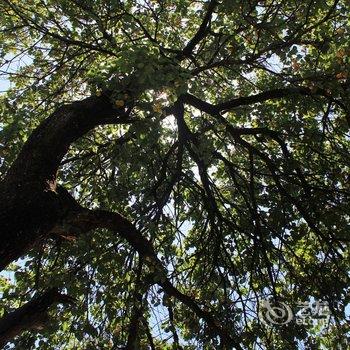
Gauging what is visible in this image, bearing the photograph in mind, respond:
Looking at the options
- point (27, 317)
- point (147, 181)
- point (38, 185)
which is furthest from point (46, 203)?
point (147, 181)

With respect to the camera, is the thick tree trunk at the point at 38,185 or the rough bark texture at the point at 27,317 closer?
the thick tree trunk at the point at 38,185

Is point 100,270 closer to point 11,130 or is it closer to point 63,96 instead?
point 11,130

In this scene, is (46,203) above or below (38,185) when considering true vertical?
below

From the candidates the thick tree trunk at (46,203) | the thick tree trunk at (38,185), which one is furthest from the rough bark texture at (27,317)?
the thick tree trunk at (38,185)

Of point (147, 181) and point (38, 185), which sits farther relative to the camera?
point (147, 181)

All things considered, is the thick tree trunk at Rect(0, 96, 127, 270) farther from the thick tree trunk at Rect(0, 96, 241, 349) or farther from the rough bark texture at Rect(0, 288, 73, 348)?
the rough bark texture at Rect(0, 288, 73, 348)

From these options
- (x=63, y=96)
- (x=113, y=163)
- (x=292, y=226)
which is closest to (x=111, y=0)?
(x=113, y=163)

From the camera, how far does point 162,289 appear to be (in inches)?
223

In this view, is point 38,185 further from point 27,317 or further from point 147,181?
point 147,181

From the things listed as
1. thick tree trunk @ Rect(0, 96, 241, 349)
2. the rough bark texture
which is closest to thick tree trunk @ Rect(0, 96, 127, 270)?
thick tree trunk @ Rect(0, 96, 241, 349)

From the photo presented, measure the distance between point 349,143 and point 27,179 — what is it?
6.92 meters

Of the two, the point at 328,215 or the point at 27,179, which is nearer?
the point at 27,179

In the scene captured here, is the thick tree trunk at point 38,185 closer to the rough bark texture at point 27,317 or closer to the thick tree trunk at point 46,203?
the thick tree trunk at point 46,203

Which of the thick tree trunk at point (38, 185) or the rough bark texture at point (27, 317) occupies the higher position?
the thick tree trunk at point (38, 185)
